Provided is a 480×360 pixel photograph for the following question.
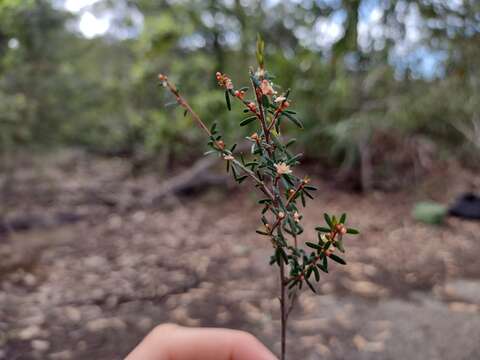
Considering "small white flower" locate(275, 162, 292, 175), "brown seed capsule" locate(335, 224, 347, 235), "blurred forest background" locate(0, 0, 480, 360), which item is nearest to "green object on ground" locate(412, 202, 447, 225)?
"blurred forest background" locate(0, 0, 480, 360)

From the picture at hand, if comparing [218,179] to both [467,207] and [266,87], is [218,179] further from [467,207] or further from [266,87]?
[266,87]

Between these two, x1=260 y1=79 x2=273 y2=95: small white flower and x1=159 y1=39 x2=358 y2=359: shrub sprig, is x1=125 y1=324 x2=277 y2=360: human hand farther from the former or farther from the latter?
x1=260 y1=79 x2=273 y2=95: small white flower

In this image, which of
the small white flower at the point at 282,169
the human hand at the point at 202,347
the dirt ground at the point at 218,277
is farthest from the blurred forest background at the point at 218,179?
the small white flower at the point at 282,169

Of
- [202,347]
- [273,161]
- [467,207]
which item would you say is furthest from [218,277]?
[467,207]

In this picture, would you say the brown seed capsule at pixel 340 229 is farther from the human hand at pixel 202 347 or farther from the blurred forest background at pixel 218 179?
the blurred forest background at pixel 218 179

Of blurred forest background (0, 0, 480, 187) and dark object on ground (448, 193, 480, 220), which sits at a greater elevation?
blurred forest background (0, 0, 480, 187)

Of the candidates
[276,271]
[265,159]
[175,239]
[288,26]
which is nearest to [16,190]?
[175,239]

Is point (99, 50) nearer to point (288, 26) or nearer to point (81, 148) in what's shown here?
point (81, 148)
